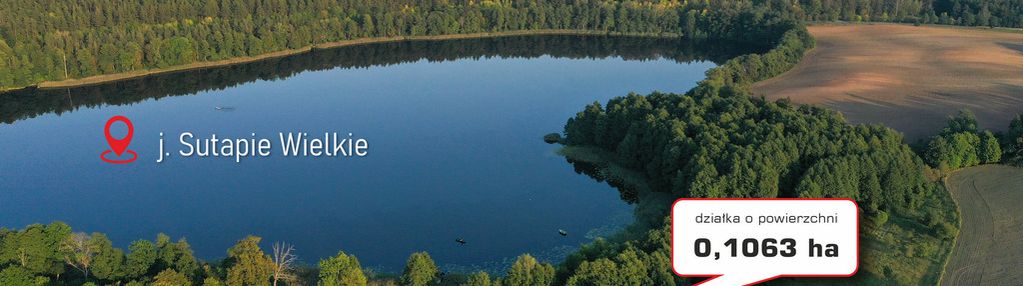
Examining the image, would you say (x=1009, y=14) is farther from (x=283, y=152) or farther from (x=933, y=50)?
(x=283, y=152)

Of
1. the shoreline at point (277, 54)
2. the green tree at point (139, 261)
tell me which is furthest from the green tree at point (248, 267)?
the shoreline at point (277, 54)

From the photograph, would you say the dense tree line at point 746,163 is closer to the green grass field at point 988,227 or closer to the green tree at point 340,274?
the green grass field at point 988,227

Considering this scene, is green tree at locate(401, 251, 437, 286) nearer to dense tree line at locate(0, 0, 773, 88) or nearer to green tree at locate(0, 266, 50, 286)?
green tree at locate(0, 266, 50, 286)

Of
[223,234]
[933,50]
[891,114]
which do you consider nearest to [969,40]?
[933,50]

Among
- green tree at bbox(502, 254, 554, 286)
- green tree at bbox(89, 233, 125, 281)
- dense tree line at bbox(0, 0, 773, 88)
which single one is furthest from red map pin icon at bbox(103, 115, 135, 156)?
green tree at bbox(502, 254, 554, 286)

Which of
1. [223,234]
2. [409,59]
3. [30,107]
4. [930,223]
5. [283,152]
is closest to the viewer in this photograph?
[930,223]
